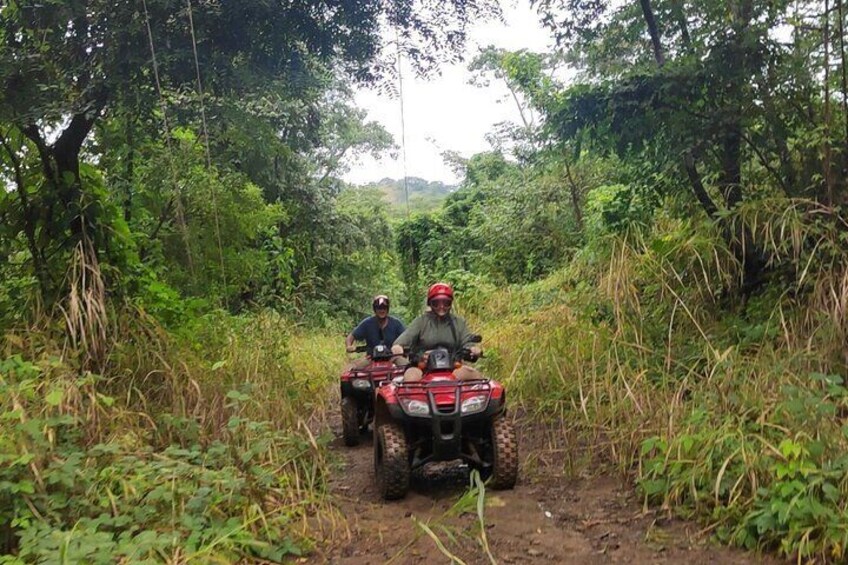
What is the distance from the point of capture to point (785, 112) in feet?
20.8

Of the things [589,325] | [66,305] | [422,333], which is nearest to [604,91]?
[589,325]

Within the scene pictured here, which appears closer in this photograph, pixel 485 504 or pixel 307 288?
pixel 485 504

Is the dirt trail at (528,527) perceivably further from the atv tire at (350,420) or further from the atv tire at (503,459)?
the atv tire at (350,420)

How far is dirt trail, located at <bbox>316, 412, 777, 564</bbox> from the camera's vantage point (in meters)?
3.92

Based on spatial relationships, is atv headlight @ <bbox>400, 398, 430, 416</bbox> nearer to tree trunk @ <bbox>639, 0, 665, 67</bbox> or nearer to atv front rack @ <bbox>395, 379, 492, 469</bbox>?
atv front rack @ <bbox>395, 379, 492, 469</bbox>

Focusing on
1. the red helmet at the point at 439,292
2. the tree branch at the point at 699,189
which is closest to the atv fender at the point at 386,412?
the red helmet at the point at 439,292

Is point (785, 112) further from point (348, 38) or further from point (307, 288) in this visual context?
point (307, 288)

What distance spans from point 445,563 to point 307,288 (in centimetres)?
705

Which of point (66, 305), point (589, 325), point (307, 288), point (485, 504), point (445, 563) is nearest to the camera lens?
point (445, 563)

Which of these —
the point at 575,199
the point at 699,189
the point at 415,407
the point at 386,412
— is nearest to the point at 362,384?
the point at 386,412

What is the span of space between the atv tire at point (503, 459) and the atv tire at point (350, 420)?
2.32 metres

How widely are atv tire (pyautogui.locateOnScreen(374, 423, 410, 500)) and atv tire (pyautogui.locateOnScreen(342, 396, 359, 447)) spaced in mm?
2034

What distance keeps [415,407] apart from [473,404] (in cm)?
40

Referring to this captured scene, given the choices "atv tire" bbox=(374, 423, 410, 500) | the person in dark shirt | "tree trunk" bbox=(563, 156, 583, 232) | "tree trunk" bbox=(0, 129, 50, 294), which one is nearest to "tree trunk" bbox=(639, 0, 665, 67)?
the person in dark shirt
